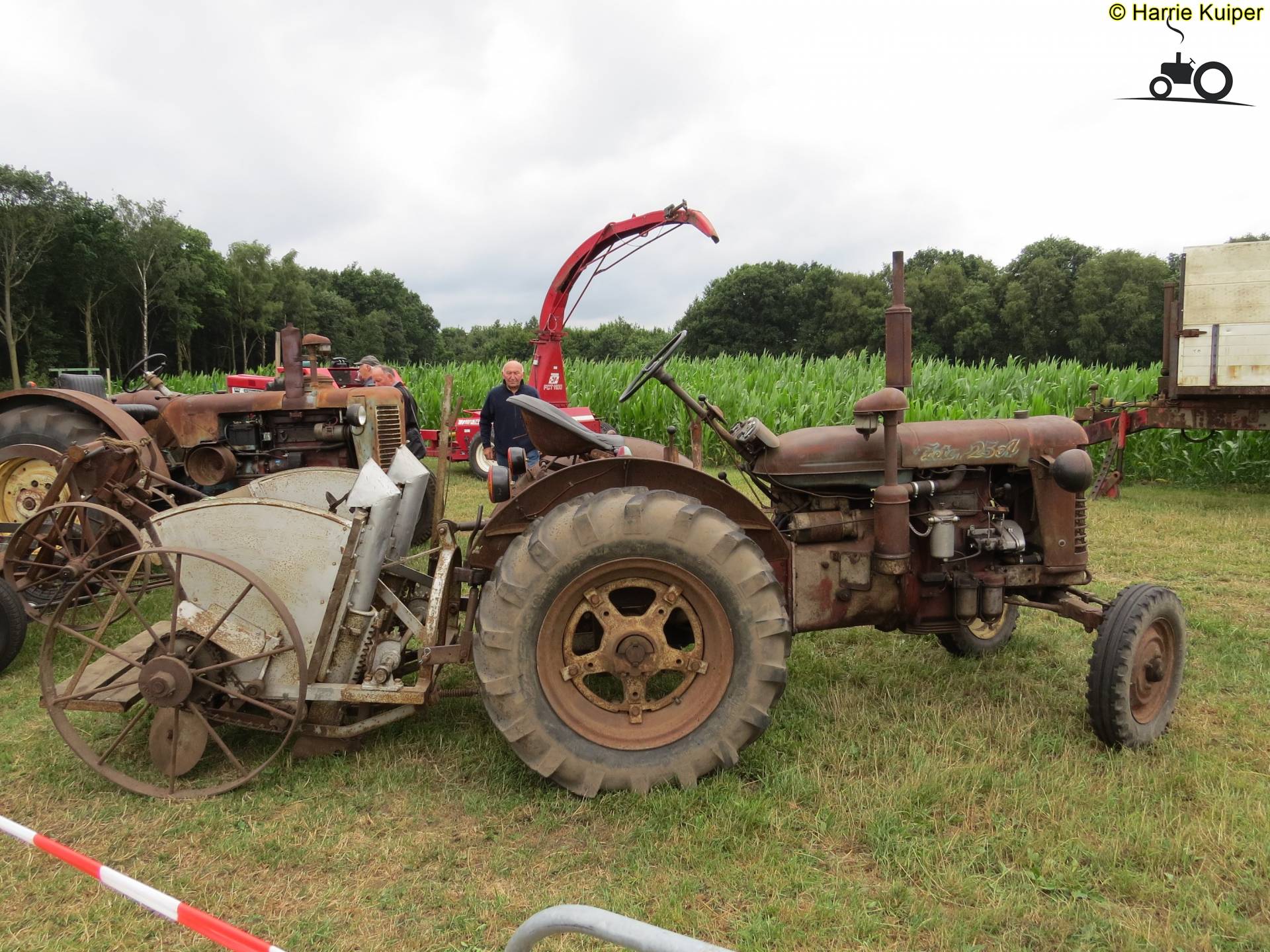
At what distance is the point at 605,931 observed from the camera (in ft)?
3.63

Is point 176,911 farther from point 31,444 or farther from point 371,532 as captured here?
point 31,444

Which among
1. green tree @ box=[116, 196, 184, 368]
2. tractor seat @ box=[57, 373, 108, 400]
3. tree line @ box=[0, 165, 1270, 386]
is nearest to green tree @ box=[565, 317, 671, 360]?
tree line @ box=[0, 165, 1270, 386]

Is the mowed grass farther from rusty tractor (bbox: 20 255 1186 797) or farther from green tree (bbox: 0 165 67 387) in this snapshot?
green tree (bbox: 0 165 67 387)

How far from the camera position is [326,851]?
257 centimetres

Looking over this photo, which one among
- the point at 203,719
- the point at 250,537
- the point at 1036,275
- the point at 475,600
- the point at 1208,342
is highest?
the point at 1036,275

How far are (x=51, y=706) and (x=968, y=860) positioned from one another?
10.5 feet

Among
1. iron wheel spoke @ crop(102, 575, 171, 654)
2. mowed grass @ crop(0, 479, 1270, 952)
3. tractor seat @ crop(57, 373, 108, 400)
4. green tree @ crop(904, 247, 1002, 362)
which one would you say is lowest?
mowed grass @ crop(0, 479, 1270, 952)

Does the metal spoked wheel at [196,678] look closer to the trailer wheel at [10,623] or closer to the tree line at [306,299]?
the trailer wheel at [10,623]

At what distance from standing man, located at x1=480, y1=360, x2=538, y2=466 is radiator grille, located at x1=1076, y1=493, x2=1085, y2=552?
3812mm

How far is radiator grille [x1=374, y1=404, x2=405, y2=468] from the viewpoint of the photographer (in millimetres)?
6734

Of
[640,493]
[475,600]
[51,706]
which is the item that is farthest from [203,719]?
[640,493]

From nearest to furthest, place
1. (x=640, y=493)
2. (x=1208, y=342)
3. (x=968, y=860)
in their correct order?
(x=968, y=860)
(x=640, y=493)
(x=1208, y=342)

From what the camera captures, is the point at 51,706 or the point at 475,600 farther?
the point at 475,600

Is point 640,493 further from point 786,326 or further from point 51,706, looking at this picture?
point 786,326
